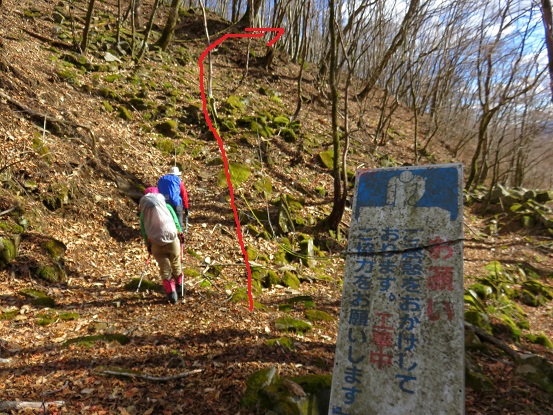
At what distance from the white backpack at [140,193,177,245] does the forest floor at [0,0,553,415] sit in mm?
1073

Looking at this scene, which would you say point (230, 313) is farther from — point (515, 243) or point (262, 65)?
point (262, 65)

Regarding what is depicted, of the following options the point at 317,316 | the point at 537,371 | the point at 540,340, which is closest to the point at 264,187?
the point at 317,316

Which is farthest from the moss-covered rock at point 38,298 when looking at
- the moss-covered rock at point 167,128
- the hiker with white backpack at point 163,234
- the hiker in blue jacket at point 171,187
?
the moss-covered rock at point 167,128

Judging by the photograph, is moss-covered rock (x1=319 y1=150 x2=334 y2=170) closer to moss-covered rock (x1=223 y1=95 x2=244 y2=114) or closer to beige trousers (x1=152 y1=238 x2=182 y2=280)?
moss-covered rock (x1=223 y1=95 x2=244 y2=114)

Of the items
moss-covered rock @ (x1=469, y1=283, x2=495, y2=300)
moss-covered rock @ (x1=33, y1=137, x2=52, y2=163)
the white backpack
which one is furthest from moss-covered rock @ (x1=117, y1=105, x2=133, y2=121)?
moss-covered rock @ (x1=469, y1=283, x2=495, y2=300)

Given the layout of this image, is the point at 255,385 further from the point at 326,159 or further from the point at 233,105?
the point at 233,105

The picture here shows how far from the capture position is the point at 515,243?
12.5 meters

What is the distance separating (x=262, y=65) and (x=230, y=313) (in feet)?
54.1

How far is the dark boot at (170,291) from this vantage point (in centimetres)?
543

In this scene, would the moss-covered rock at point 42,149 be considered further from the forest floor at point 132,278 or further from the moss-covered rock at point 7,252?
the moss-covered rock at point 7,252

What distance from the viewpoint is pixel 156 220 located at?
513 cm

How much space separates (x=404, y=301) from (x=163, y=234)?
3.54 metres

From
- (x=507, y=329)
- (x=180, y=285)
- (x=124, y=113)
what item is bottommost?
(x=507, y=329)

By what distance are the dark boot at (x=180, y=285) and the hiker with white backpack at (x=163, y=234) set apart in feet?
0.32
